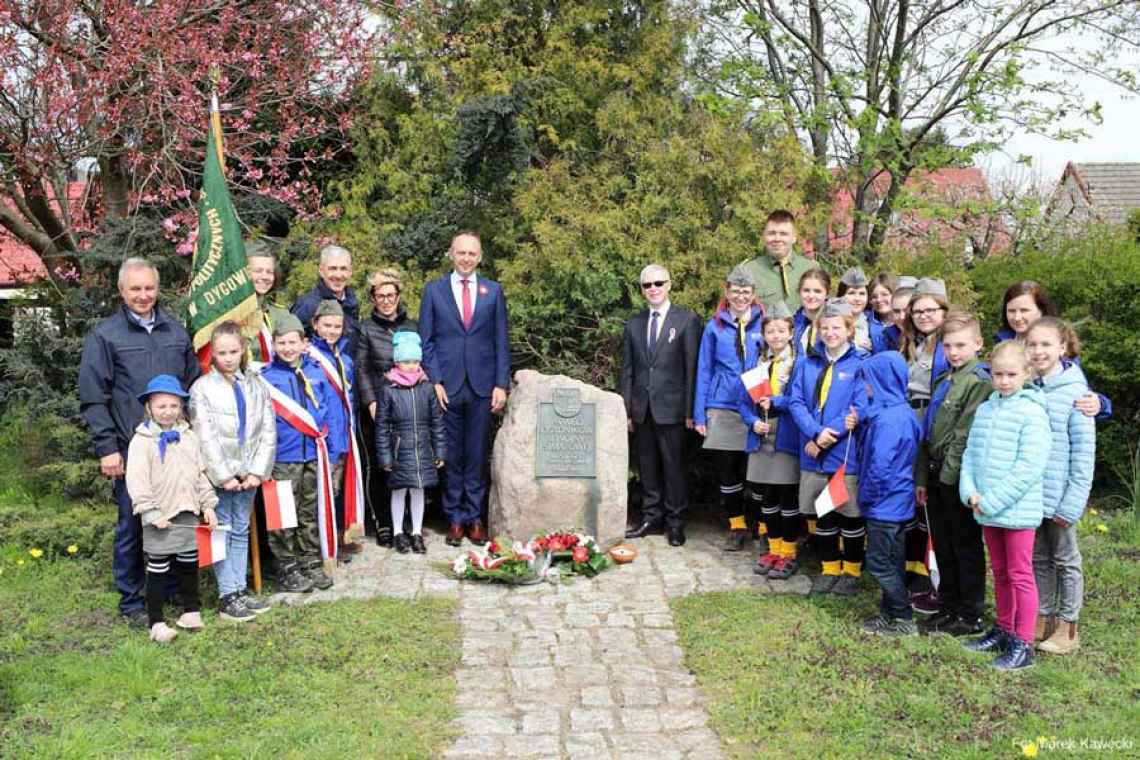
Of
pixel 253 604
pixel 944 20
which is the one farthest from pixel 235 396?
pixel 944 20

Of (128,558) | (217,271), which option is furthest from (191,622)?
(217,271)

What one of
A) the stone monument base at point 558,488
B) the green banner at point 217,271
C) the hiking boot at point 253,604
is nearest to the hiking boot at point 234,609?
the hiking boot at point 253,604

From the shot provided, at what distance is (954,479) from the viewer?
4.94m

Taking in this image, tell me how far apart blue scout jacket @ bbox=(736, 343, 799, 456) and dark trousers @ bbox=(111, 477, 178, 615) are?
3.54m

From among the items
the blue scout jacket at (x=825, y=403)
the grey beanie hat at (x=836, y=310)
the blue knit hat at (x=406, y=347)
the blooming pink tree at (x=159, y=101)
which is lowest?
the blue scout jacket at (x=825, y=403)

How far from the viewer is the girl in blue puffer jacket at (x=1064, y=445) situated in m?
4.62

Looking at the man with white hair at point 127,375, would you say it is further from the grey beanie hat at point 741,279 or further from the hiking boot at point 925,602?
the hiking boot at point 925,602

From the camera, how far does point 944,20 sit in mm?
10477

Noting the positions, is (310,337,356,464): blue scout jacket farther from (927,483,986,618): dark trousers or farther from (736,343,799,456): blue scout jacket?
(927,483,986,618): dark trousers

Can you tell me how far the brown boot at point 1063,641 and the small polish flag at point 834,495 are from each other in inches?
46.3

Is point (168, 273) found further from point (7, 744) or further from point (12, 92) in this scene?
point (7, 744)

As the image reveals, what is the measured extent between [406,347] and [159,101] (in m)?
3.16

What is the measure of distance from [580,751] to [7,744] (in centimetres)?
229

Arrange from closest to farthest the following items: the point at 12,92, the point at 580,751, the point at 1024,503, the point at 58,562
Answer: the point at 580,751
the point at 1024,503
the point at 58,562
the point at 12,92
